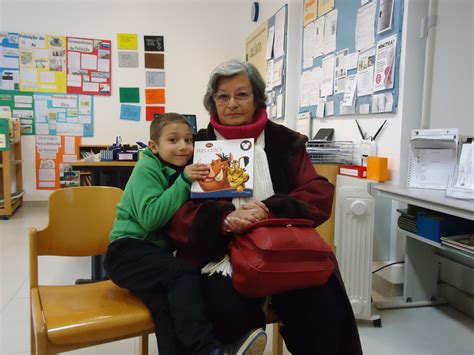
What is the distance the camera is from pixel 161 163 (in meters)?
1.34

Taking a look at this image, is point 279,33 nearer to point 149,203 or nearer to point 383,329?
point 383,329

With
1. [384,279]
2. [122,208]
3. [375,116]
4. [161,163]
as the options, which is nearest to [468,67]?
[375,116]

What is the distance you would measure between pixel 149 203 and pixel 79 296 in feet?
1.23

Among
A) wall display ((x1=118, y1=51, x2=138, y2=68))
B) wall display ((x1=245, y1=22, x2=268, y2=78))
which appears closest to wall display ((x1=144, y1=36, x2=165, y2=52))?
wall display ((x1=118, y1=51, x2=138, y2=68))

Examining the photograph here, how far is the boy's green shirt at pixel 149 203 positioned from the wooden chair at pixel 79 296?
0.15 metres

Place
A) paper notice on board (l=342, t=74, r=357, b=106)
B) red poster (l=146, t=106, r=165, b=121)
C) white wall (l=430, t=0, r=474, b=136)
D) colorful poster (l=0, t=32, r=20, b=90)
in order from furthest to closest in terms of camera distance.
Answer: red poster (l=146, t=106, r=165, b=121) < colorful poster (l=0, t=32, r=20, b=90) < paper notice on board (l=342, t=74, r=357, b=106) < white wall (l=430, t=0, r=474, b=136)

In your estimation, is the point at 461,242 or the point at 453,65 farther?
the point at 453,65

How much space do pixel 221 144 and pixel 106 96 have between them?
385cm

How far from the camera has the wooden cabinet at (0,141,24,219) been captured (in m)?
4.07

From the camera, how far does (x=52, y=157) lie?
15.4 feet

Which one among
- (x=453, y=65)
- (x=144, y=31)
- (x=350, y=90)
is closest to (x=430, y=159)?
(x=453, y=65)

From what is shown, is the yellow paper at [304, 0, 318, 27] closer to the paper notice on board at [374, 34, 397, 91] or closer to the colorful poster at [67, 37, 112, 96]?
the paper notice on board at [374, 34, 397, 91]

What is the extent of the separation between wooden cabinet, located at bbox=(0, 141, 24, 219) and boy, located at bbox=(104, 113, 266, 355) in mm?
3416

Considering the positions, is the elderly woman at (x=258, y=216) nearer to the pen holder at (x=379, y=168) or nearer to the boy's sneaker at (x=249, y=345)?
the boy's sneaker at (x=249, y=345)
